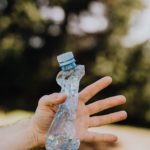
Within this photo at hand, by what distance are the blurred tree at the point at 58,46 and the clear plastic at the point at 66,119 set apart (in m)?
4.20

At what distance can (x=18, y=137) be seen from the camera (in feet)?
7.30

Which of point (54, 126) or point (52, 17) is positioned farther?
point (52, 17)

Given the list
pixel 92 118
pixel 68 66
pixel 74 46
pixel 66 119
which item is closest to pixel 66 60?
pixel 68 66

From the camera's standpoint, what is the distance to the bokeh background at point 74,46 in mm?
6312

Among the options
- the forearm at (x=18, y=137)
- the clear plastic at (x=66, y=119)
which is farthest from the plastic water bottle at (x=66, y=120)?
the forearm at (x=18, y=137)

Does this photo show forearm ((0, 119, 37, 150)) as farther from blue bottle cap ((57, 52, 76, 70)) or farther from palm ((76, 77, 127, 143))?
blue bottle cap ((57, 52, 76, 70))

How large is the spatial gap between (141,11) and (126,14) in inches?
7.4

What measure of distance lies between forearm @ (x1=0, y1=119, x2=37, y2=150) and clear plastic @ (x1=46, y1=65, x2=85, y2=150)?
111 mm

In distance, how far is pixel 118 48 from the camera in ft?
21.2

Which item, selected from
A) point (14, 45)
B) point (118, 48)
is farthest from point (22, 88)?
point (118, 48)

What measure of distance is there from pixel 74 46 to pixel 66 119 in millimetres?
4685

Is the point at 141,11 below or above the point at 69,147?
above

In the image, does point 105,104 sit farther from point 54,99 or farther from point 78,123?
point 54,99

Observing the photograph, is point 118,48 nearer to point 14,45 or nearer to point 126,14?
point 126,14
